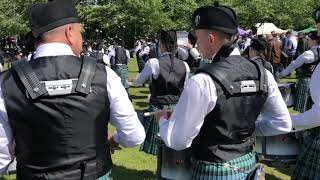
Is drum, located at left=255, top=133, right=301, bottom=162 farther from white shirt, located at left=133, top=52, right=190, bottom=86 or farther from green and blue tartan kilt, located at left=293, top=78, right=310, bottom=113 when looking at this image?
green and blue tartan kilt, located at left=293, top=78, right=310, bottom=113

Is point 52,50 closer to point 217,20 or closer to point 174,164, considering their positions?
point 217,20

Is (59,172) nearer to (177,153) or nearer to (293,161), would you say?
(177,153)

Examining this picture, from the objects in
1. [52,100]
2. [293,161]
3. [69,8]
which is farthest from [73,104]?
[293,161]

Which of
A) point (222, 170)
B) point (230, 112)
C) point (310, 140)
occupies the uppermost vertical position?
point (230, 112)

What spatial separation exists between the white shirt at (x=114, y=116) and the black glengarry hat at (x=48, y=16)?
9 centimetres

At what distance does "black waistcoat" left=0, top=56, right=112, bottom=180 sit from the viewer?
218 cm

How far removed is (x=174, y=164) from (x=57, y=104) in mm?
1300

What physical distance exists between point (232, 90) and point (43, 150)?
1065mm

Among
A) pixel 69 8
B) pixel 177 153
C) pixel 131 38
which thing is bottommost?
pixel 131 38

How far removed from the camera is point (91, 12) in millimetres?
32125

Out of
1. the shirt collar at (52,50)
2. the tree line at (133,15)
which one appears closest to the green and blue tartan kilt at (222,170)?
the shirt collar at (52,50)

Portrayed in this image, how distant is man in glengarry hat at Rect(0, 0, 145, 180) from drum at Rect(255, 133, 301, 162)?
1501 millimetres

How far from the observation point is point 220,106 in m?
2.51

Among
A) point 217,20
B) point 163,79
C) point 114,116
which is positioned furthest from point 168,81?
point 114,116
